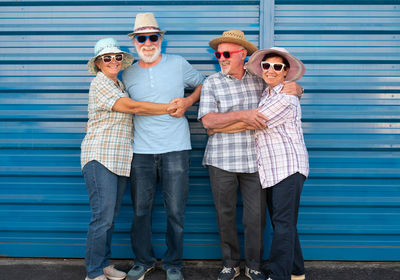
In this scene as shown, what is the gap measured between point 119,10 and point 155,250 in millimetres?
2631

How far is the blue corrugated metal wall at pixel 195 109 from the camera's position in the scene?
3715 millimetres

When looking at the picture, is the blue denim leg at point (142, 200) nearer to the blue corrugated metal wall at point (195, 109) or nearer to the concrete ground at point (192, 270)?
the concrete ground at point (192, 270)

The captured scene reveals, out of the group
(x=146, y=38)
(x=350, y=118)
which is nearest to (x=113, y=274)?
(x=146, y=38)

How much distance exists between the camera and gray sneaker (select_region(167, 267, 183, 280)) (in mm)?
3353

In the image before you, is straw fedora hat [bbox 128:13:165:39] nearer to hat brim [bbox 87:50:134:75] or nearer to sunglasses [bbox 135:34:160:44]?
sunglasses [bbox 135:34:160:44]

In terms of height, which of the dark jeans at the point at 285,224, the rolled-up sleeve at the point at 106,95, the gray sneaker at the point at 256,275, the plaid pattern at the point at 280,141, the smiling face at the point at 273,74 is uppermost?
the smiling face at the point at 273,74

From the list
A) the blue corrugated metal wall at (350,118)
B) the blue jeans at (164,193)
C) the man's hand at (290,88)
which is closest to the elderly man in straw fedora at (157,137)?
the blue jeans at (164,193)

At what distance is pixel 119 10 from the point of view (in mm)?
3785

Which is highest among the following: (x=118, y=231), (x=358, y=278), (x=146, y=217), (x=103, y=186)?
(x=103, y=186)

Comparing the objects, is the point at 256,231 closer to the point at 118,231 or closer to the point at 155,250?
the point at 155,250

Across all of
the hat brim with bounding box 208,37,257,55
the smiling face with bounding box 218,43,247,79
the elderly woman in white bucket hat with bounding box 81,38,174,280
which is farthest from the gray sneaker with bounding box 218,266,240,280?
the hat brim with bounding box 208,37,257,55

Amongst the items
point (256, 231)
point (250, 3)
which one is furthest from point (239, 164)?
point (250, 3)

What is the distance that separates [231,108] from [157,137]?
0.74m

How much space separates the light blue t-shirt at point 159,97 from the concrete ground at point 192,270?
1325 mm
